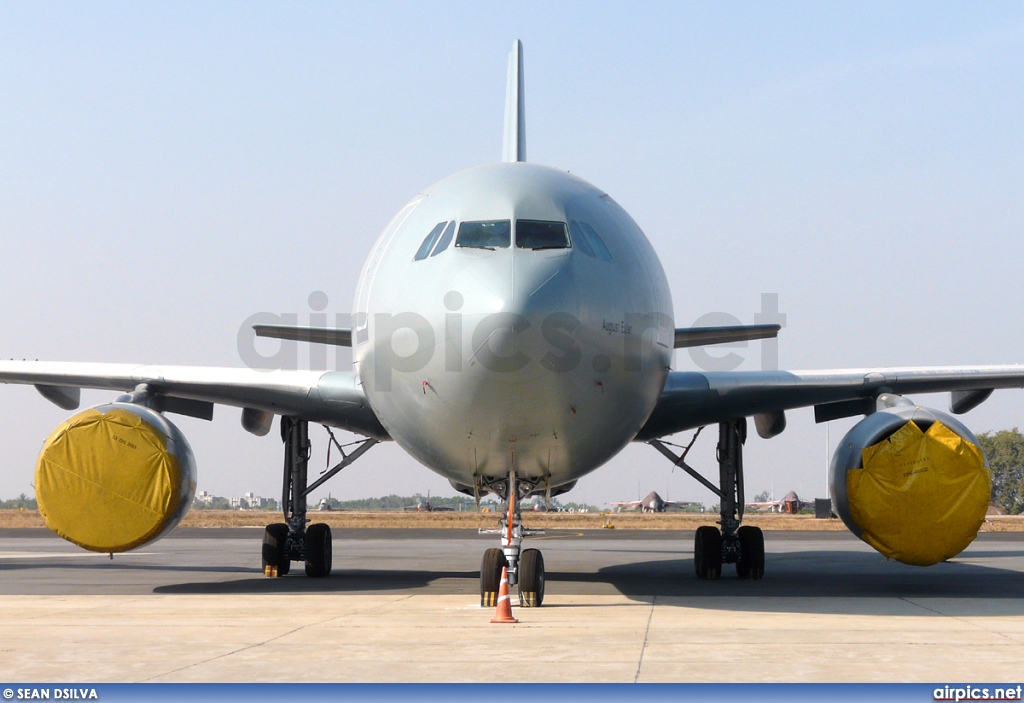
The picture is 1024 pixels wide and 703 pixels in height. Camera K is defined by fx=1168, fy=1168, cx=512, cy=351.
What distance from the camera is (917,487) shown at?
1342cm

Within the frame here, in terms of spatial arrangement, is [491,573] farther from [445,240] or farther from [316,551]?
[316,551]

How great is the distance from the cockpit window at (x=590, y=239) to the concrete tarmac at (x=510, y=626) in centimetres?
351

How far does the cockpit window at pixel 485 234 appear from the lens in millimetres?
11167

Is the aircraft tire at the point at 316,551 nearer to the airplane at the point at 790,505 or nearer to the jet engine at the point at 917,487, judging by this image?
the jet engine at the point at 917,487

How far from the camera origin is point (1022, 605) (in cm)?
1257

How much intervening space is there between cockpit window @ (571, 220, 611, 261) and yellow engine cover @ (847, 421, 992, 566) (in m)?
4.53

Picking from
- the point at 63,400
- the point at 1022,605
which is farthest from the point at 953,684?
the point at 63,400

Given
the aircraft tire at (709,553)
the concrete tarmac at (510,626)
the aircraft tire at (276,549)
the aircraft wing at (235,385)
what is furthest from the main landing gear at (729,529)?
the aircraft tire at (276,549)

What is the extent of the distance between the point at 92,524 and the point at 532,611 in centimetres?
565

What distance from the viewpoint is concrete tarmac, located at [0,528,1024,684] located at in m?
7.61

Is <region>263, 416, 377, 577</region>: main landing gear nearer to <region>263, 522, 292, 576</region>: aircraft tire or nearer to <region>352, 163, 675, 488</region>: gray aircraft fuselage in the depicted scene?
<region>263, 522, 292, 576</region>: aircraft tire

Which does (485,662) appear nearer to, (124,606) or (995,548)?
(124,606)

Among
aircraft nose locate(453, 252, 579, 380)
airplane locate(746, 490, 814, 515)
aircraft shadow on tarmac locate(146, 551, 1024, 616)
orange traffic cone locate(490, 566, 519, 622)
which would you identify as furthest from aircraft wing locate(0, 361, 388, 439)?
airplane locate(746, 490, 814, 515)

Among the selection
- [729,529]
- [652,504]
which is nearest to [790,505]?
[652,504]
